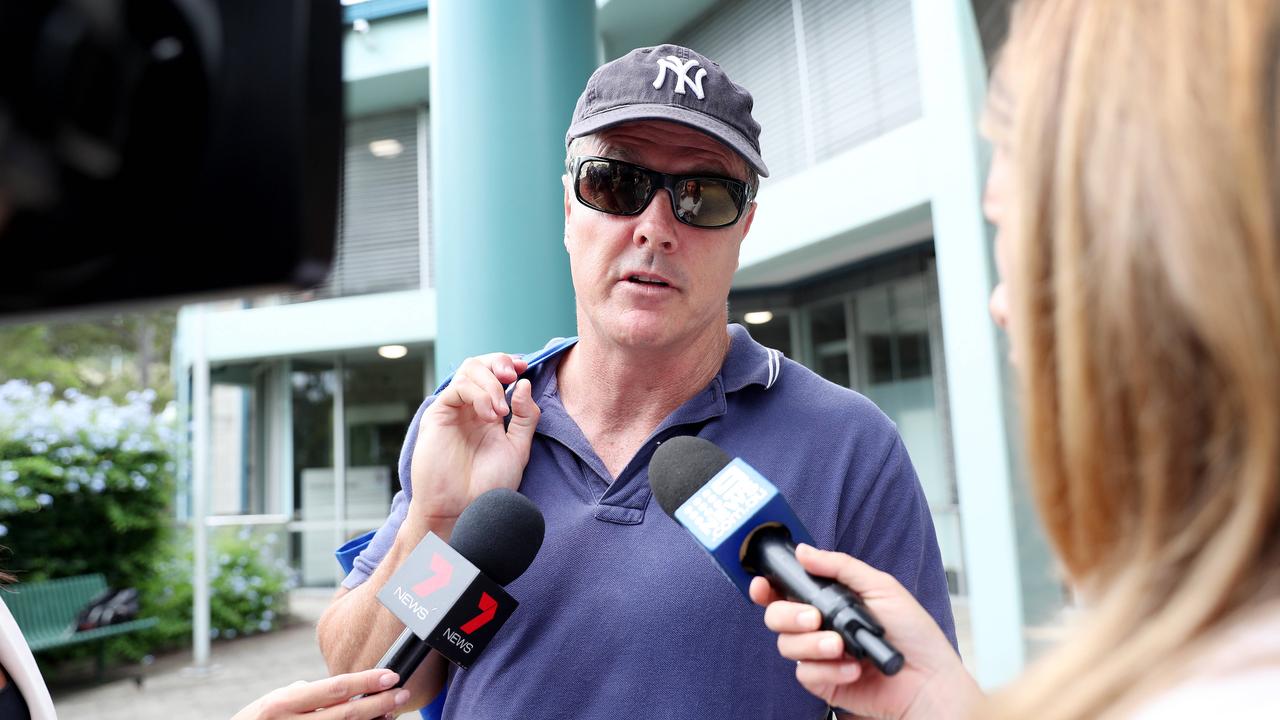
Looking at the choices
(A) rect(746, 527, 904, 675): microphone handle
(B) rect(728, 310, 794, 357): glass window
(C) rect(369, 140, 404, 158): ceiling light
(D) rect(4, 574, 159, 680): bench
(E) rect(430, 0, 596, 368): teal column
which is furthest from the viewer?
(C) rect(369, 140, 404, 158): ceiling light

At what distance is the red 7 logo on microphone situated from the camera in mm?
1547

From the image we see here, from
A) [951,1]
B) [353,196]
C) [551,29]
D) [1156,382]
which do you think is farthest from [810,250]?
[1156,382]

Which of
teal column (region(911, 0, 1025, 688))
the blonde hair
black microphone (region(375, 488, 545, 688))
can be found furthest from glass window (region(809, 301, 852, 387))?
the blonde hair

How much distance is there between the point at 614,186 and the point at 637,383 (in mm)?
410

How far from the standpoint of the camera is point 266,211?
634mm

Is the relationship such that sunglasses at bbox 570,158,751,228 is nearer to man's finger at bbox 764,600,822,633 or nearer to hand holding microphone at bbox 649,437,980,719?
hand holding microphone at bbox 649,437,980,719

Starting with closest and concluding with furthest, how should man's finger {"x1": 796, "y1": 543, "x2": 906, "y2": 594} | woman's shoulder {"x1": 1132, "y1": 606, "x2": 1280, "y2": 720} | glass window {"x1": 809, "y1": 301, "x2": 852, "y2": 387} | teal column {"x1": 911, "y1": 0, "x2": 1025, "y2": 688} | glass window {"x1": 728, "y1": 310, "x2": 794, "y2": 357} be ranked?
woman's shoulder {"x1": 1132, "y1": 606, "x2": 1280, "y2": 720} → man's finger {"x1": 796, "y1": 543, "x2": 906, "y2": 594} → teal column {"x1": 911, "y1": 0, "x2": 1025, "y2": 688} → glass window {"x1": 809, "y1": 301, "x2": 852, "y2": 387} → glass window {"x1": 728, "y1": 310, "x2": 794, "y2": 357}

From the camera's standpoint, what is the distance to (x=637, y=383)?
1943 mm

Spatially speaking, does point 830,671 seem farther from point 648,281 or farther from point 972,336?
point 972,336

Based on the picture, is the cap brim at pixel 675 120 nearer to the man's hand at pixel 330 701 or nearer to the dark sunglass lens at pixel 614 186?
the dark sunglass lens at pixel 614 186

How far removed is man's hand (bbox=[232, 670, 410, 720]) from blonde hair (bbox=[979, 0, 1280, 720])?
1026 mm

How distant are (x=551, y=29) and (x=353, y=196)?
29.1ft

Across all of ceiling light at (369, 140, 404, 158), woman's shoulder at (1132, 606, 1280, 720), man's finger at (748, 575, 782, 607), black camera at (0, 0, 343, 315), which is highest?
ceiling light at (369, 140, 404, 158)

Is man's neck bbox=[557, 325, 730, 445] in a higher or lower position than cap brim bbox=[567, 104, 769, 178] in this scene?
lower
